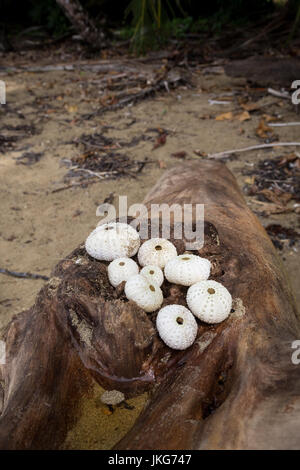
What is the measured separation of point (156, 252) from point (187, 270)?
0.25m

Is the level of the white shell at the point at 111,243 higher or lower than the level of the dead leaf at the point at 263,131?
higher

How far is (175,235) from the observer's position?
102 inches

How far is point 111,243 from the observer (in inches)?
89.4

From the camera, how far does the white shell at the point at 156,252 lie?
2.27 meters

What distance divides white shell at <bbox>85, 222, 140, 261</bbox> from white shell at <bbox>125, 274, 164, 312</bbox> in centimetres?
31

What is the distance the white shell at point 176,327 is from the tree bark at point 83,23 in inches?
385

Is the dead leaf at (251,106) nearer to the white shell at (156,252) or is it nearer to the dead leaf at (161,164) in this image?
the dead leaf at (161,164)

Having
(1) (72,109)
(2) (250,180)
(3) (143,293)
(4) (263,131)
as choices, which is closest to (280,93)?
(4) (263,131)

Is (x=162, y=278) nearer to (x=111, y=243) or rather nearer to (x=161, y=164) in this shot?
(x=111, y=243)

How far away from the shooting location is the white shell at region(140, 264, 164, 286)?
2.12 m

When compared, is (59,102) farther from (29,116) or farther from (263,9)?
(263,9)

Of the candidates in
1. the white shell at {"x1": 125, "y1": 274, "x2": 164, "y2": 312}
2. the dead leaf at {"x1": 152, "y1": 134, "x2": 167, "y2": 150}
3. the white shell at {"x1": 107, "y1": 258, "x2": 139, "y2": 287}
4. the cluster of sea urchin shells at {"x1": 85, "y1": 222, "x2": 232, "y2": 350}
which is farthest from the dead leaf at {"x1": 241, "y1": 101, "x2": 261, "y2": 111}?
the white shell at {"x1": 125, "y1": 274, "x2": 164, "y2": 312}

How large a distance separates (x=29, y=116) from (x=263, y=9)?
29.8 ft

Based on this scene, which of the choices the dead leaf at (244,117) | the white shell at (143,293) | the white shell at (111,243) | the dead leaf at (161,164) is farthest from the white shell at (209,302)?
the dead leaf at (244,117)
